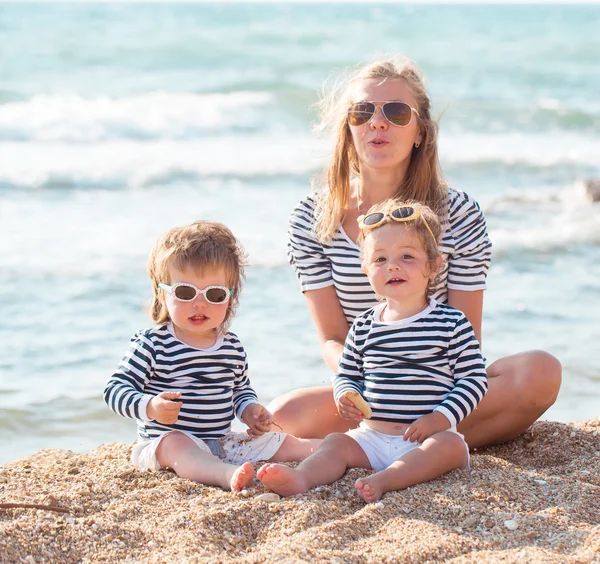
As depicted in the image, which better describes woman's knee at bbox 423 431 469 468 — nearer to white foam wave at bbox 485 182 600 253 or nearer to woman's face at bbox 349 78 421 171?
woman's face at bbox 349 78 421 171

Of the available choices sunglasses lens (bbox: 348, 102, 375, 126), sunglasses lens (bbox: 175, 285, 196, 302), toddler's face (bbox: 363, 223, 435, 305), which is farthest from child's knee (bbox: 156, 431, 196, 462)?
sunglasses lens (bbox: 348, 102, 375, 126)

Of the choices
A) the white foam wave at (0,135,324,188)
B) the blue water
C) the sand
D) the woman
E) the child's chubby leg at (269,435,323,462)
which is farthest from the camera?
the white foam wave at (0,135,324,188)

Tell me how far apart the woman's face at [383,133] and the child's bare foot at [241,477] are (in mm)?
1530

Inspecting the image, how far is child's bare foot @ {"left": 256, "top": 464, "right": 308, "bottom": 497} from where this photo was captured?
10.6 feet

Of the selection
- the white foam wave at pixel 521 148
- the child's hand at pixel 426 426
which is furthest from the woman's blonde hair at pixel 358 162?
the white foam wave at pixel 521 148

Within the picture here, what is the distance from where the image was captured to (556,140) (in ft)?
55.0

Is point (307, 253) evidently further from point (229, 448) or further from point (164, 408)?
point (164, 408)

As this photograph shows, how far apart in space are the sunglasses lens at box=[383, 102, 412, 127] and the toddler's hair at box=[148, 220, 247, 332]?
3.07 feet

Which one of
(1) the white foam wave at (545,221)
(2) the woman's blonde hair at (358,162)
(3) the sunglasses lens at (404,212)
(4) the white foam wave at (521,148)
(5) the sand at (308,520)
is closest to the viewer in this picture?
(5) the sand at (308,520)

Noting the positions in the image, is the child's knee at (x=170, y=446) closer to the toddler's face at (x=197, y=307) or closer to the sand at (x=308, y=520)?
the sand at (x=308, y=520)

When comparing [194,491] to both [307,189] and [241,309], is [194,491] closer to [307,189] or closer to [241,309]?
[241,309]

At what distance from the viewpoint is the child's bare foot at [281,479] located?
10.6 ft

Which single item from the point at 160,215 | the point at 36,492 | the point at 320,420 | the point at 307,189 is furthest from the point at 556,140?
the point at 36,492

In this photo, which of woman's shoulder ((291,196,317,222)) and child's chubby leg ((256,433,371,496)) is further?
woman's shoulder ((291,196,317,222))
